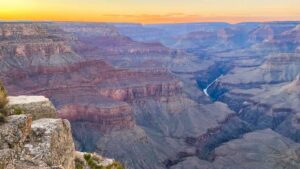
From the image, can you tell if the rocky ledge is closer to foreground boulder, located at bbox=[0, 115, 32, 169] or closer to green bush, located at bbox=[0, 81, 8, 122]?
foreground boulder, located at bbox=[0, 115, 32, 169]

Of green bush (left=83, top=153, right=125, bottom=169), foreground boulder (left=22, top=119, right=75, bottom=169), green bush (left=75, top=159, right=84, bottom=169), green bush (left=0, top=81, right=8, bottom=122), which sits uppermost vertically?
green bush (left=0, top=81, right=8, bottom=122)

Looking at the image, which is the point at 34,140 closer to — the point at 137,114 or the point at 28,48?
the point at 28,48

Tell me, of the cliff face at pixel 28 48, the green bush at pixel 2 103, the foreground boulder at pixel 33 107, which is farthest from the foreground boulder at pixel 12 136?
the cliff face at pixel 28 48

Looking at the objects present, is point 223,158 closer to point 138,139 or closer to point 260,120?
point 138,139

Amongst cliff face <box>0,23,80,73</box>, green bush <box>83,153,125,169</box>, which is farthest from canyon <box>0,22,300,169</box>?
green bush <box>83,153,125,169</box>

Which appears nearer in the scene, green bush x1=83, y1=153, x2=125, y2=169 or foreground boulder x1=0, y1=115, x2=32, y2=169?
foreground boulder x1=0, y1=115, x2=32, y2=169

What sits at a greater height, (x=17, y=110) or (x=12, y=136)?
(x=17, y=110)

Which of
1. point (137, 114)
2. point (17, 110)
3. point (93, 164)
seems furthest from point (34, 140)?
point (137, 114)

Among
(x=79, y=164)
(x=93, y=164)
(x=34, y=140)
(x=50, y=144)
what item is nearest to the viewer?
(x=34, y=140)

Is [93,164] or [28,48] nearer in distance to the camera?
[93,164]
